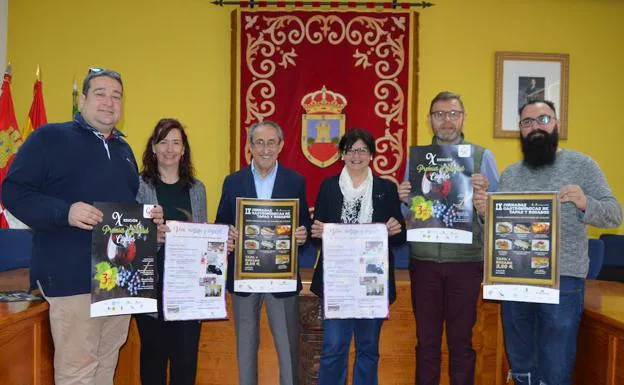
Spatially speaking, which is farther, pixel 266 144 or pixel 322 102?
pixel 322 102

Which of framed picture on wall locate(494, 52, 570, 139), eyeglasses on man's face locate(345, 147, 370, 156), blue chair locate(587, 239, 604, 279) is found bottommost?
blue chair locate(587, 239, 604, 279)

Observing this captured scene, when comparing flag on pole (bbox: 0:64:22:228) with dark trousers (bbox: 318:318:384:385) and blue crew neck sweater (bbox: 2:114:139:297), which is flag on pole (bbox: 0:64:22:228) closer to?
blue crew neck sweater (bbox: 2:114:139:297)

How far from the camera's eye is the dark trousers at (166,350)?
270 centimetres

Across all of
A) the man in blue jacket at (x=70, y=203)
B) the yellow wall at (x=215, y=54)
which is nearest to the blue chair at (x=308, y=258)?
the yellow wall at (x=215, y=54)

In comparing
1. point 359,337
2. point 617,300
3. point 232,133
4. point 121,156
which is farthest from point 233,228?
point 232,133

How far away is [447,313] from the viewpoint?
2826mm

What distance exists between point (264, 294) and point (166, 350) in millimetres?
572

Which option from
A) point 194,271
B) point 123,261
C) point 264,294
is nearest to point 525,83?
point 264,294

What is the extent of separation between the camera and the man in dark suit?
2.86 meters

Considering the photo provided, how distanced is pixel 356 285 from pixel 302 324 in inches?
26.6

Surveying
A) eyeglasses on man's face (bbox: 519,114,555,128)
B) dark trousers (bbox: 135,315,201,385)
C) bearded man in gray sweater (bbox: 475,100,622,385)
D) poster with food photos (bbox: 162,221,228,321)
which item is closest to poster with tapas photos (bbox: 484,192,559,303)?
bearded man in gray sweater (bbox: 475,100,622,385)

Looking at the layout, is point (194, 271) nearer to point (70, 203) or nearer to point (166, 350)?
point (166, 350)

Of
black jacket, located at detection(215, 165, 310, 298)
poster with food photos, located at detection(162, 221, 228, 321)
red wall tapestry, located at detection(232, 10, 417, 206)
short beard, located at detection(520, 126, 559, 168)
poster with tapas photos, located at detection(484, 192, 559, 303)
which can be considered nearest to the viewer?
poster with tapas photos, located at detection(484, 192, 559, 303)

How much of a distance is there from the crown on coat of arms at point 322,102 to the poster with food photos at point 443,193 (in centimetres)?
264
